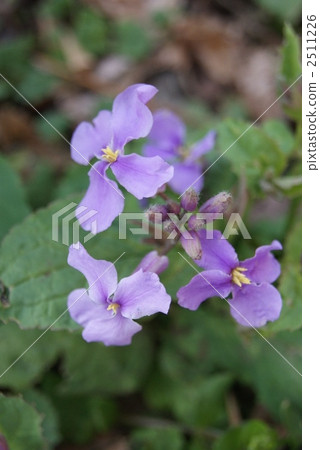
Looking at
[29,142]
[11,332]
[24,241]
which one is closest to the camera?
[24,241]

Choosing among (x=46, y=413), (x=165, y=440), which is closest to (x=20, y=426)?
(x=46, y=413)

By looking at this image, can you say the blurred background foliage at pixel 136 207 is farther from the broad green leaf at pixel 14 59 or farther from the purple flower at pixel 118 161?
the purple flower at pixel 118 161

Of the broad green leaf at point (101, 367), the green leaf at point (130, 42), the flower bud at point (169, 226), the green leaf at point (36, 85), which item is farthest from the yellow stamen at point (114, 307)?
the green leaf at point (130, 42)

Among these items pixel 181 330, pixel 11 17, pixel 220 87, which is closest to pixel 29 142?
pixel 11 17

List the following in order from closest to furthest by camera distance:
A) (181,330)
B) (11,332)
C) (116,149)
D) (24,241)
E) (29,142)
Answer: (116,149) < (24,241) < (11,332) < (181,330) < (29,142)

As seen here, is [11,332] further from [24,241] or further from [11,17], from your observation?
[11,17]

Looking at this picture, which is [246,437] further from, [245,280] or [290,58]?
[290,58]

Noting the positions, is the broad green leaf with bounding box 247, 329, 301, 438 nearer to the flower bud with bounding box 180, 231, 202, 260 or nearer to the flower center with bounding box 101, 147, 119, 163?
the flower bud with bounding box 180, 231, 202, 260
